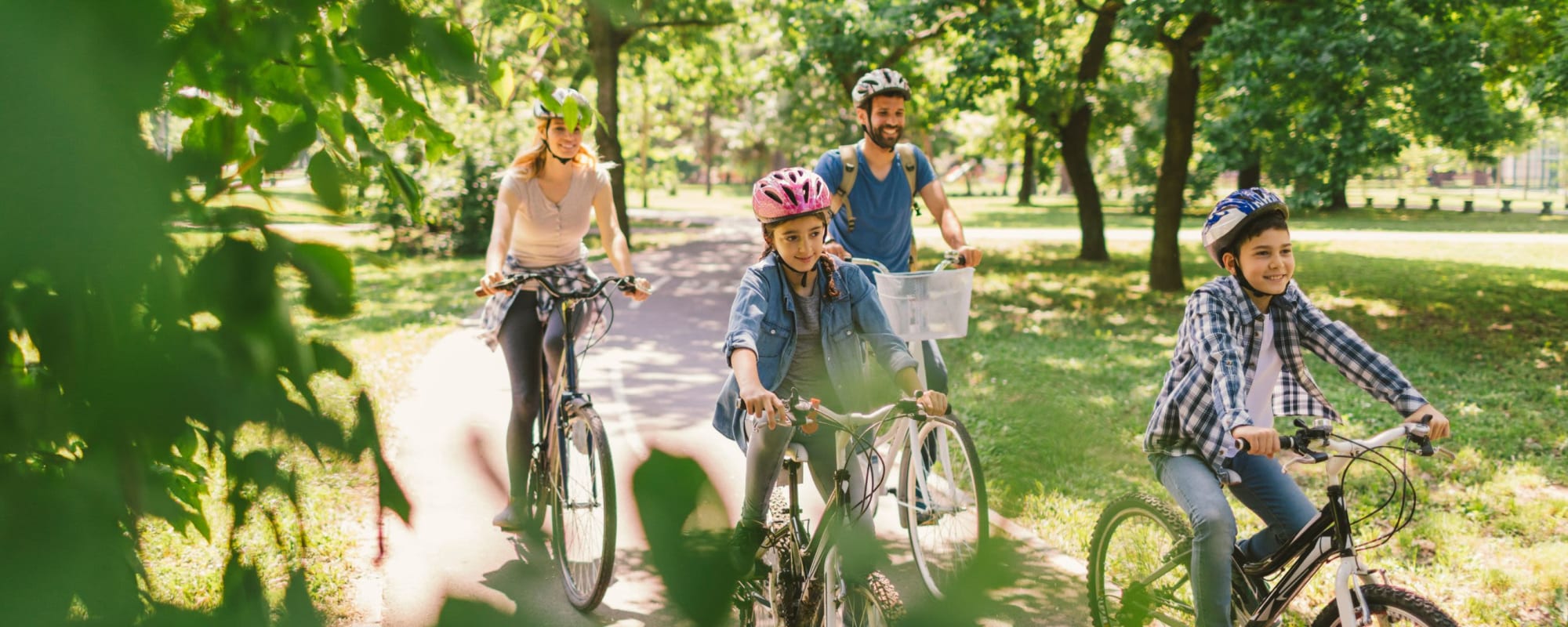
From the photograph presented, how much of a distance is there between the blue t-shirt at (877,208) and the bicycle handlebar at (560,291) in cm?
105

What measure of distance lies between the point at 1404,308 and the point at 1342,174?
531 cm

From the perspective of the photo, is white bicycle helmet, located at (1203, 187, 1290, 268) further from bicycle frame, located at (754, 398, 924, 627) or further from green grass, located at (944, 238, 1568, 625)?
bicycle frame, located at (754, 398, 924, 627)

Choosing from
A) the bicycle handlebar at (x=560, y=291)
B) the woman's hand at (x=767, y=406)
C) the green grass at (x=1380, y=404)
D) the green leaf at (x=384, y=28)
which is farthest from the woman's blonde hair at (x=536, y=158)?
the green leaf at (x=384, y=28)

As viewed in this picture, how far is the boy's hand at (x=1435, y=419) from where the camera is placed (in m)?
3.15

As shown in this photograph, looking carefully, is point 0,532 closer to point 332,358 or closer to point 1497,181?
point 332,358

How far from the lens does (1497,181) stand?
4125cm

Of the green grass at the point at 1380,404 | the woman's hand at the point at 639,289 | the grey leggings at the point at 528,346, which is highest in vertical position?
the woman's hand at the point at 639,289

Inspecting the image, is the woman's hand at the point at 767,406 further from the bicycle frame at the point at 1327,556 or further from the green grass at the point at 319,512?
the green grass at the point at 319,512

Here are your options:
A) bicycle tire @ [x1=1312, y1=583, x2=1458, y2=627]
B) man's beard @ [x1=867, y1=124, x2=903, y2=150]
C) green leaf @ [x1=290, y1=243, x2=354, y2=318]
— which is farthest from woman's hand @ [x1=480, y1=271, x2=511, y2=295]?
green leaf @ [x1=290, y1=243, x2=354, y2=318]

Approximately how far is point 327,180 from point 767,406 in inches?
88.4

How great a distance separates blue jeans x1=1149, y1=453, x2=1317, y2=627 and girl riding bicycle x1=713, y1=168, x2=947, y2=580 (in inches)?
38.6

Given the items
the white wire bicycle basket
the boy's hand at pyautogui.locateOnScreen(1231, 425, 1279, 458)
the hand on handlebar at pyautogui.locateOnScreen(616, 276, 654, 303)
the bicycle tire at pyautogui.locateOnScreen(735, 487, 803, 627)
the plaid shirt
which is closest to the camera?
the bicycle tire at pyautogui.locateOnScreen(735, 487, 803, 627)

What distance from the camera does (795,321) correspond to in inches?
152

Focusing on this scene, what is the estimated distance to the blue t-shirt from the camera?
17.9 feet
